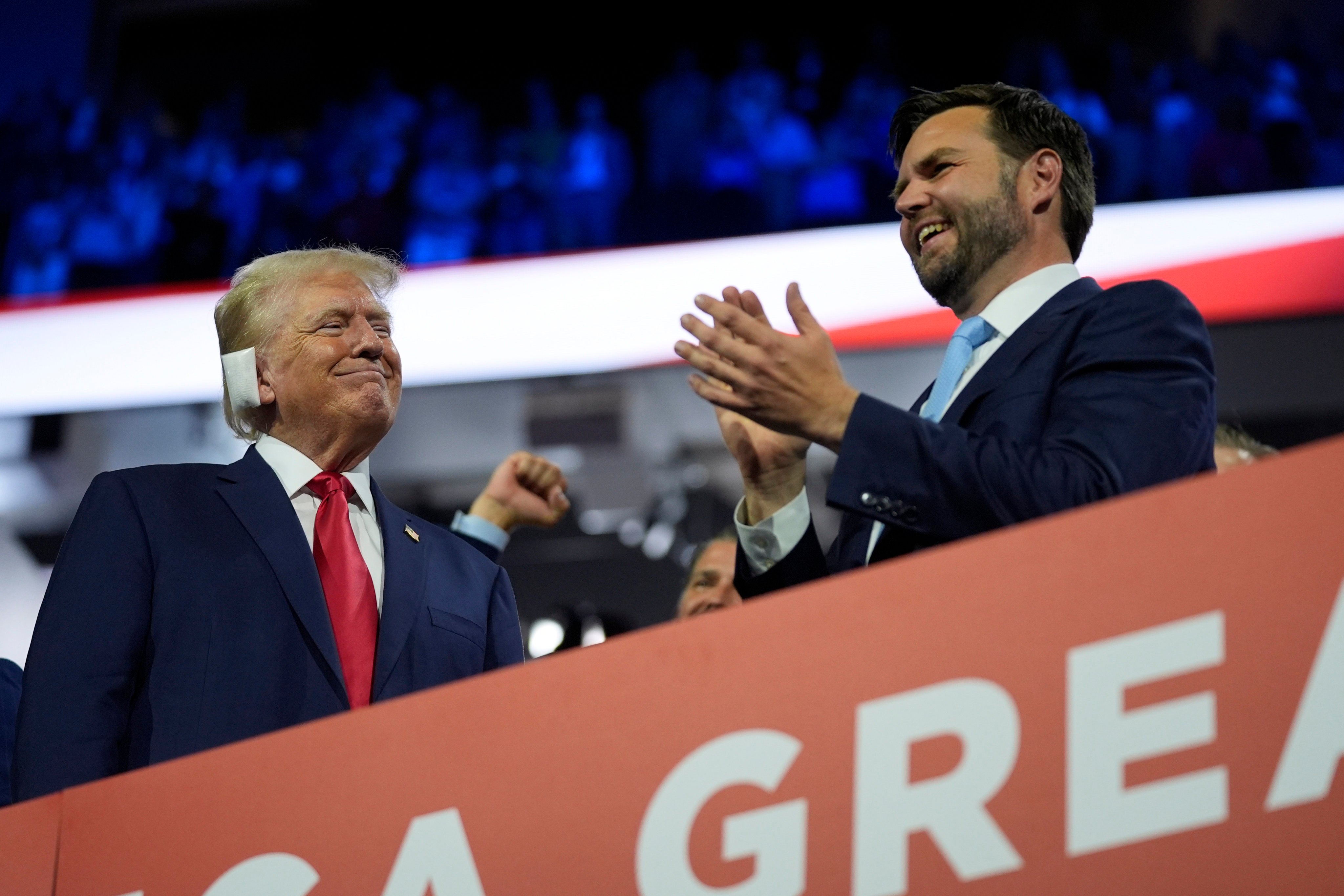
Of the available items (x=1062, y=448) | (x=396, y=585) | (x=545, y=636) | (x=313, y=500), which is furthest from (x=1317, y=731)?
(x=545, y=636)

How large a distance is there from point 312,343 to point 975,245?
81 centimetres

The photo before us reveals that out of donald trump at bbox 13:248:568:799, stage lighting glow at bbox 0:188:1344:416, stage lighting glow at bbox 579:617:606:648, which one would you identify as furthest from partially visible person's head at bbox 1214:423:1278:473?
stage lighting glow at bbox 0:188:1344:416

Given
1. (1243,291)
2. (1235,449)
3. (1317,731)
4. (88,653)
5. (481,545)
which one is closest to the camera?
(1317,731)

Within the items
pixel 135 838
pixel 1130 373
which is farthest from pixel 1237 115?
pixel 135 838

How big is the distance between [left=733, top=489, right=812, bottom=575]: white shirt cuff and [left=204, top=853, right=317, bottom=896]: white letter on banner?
0.64 meters

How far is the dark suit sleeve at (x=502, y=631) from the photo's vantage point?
169 centimetres

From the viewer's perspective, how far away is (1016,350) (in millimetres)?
1371

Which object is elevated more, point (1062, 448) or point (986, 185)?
point (986, 185)

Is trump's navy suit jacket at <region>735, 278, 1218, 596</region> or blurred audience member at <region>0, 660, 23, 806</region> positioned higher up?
trump's navy suit jacket at <region>735, 278, 1218, 596</region>

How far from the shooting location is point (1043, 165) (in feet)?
5.26

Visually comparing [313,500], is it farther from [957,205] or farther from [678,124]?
[678,124]

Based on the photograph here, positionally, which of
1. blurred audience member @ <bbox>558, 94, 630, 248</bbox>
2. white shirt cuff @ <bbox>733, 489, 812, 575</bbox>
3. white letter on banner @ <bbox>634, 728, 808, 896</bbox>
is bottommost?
white letter on banner @ <bbox>634, 728, 808, 896</bbox>

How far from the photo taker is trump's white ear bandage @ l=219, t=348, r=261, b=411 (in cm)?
166

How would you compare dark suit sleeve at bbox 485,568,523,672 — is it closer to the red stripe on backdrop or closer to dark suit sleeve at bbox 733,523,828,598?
dark suit sleeve at bbox 733,523,828,598
